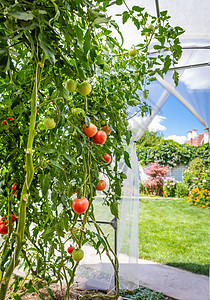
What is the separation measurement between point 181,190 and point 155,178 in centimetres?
80

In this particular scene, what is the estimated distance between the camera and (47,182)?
2.03 ft

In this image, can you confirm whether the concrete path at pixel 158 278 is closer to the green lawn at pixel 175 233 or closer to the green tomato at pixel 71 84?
the green lawn at pixel 175 233

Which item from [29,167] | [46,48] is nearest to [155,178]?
[29,167]

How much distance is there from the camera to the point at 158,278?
268 cm

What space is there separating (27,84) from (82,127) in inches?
9.6

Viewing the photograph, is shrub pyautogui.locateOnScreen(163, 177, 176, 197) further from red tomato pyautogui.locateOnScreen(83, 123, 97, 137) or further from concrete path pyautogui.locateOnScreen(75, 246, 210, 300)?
red tomato pyautogui.locateOnScreen(83, 123, 97, 137)

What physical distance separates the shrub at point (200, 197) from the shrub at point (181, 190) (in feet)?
1.65

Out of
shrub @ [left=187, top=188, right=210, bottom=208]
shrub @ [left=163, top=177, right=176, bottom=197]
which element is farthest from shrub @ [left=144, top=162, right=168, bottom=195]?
shrub @ [left=187, top=188, right=210, bottom=208]

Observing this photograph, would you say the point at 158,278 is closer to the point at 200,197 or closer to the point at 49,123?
the point at 49,123

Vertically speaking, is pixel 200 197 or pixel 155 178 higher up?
pixel 155 178

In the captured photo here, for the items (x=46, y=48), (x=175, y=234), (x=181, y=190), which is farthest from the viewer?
(x=181, y=190)

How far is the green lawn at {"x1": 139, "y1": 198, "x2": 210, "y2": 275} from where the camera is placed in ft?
11.7

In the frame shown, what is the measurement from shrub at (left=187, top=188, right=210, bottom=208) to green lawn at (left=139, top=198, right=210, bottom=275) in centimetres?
13

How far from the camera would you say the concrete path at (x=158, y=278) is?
178 centimetres
